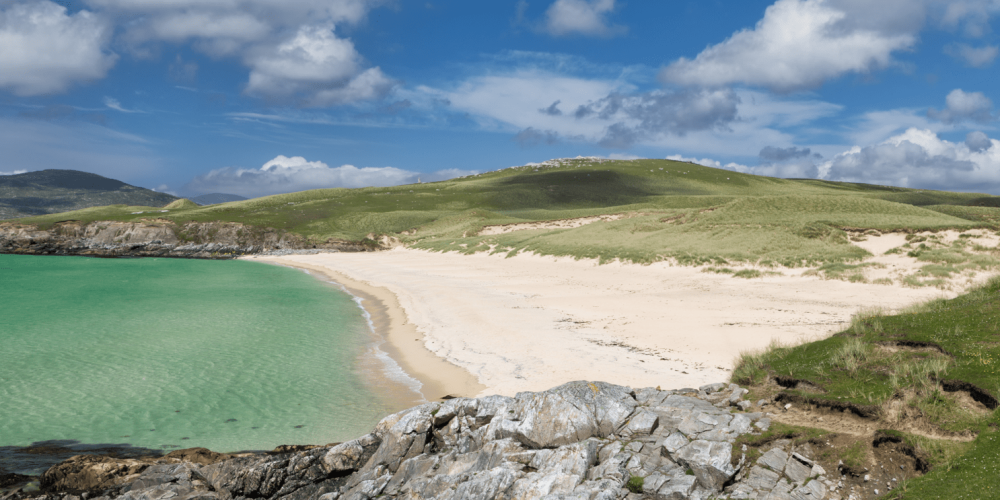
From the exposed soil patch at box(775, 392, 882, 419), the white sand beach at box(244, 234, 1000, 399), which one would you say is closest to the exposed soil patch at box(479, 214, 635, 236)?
the white sand beach at box(244, 234, 1000, 399)

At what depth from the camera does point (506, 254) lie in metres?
48.1

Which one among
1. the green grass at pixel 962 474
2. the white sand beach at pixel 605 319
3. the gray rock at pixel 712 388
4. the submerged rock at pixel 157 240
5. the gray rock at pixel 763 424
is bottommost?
the white sand beach at pixel 605 319

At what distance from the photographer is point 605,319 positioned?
2098cm

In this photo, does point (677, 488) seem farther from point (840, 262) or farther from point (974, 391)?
point (840, 262)

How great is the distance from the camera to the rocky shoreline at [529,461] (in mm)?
7320

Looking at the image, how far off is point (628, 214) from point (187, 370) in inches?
2454

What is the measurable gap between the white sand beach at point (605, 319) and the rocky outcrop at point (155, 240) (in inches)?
1856

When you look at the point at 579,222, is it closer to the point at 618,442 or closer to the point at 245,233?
the point at 245,233

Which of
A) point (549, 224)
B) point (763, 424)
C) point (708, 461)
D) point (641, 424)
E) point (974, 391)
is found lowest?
point (708, 461)

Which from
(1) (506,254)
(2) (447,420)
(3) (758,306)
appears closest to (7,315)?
(2) (447,420)

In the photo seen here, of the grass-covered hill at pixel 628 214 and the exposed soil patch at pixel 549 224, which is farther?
the exposed soil patch at pixel 549 224

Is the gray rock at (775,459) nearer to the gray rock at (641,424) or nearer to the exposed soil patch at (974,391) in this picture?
the gray rock at (641,424)

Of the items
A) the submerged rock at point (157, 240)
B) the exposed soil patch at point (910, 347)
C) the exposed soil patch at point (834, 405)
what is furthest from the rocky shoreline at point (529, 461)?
the submerged rock at point (157, 240)

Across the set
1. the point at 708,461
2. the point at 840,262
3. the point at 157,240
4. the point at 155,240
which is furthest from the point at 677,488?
the point at 155,240
